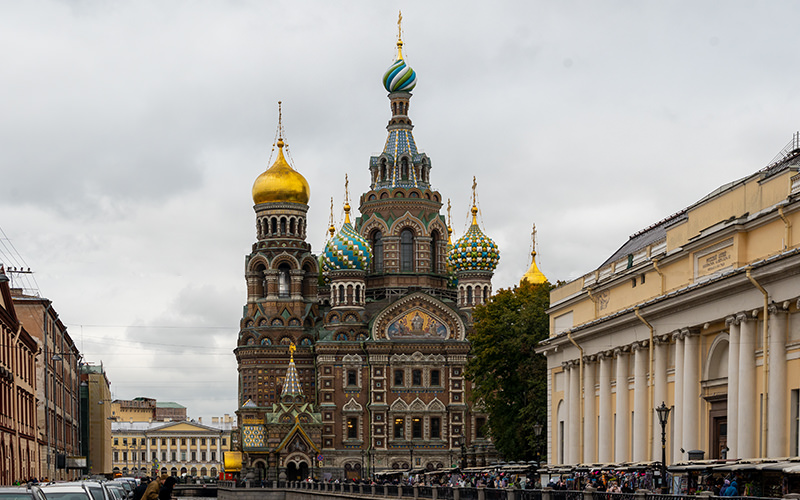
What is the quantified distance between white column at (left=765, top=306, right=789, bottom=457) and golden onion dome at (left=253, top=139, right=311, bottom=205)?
81937 mm

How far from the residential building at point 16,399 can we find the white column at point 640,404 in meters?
19.6

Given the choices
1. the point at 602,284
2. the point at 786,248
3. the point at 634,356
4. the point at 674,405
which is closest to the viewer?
the point at 786,248

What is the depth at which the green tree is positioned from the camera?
213 feet

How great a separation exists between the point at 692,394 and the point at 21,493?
24055 mm

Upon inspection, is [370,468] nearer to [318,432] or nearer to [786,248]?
[318,432]

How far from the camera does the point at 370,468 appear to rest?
10562 centimetres

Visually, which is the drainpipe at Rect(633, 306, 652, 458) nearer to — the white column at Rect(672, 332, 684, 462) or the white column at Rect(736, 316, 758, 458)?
the white column at Rect(672, 332, 684, 462)

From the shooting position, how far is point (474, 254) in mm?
110812

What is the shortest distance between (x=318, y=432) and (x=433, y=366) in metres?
10.2

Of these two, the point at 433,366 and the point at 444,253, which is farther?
the point at 444,253

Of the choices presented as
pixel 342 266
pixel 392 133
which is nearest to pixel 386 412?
pixel 342 266

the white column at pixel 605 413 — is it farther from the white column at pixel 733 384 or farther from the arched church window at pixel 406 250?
the arched church window at pixel 406 250

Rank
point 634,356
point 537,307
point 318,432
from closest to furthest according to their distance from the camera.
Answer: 1. point 634,356
2. point 537,307
3. point 318,432

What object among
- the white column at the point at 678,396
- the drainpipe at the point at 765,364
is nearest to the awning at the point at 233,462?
the white column at the point at 678,396
